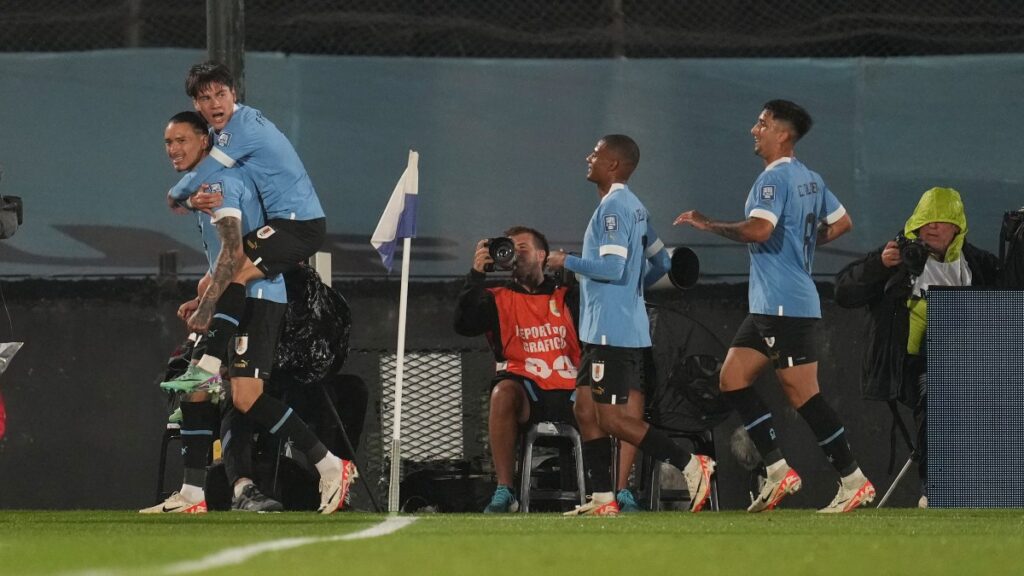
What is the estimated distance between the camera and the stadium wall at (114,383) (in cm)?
960

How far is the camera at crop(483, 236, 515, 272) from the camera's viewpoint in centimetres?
855

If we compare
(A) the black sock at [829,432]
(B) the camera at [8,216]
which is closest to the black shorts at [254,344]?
(B) the camera at [8,216]

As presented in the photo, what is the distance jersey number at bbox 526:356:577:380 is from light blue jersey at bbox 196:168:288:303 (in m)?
1.42

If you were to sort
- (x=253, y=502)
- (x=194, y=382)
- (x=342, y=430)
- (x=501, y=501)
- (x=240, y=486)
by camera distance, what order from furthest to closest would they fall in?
(x=342, y=430), (x=501, y=501), (x=240, y=486), (x=253, y=502), (x=194, y=382)

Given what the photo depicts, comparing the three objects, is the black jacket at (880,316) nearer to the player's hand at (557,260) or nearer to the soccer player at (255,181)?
the player's hand at (557,260)

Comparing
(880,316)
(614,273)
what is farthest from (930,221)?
(614,273)

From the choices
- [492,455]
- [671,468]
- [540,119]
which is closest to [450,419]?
[492,455]

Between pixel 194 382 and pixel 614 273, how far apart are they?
1.86 meters

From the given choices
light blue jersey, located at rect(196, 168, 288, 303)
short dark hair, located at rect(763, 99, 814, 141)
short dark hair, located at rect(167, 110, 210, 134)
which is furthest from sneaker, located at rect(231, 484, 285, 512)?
short dark hair, located at rect(763, 99, 814, 141)

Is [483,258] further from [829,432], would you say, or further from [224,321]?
[829,432]

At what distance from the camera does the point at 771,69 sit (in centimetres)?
1054

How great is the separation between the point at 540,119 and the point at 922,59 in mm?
2217

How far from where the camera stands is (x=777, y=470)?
7.88m

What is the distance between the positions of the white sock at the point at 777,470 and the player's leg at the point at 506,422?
1.28 m
